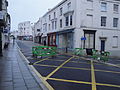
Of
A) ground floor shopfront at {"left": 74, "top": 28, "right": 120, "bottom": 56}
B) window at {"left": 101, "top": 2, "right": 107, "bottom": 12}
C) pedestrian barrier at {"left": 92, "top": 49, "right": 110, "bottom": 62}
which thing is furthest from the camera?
window at {"left": 101, "top": 2, "right": 107, "bottom": 12}

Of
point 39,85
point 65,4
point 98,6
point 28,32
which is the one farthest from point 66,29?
point 28,32

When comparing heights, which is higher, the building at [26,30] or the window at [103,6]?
the building at [26,30]

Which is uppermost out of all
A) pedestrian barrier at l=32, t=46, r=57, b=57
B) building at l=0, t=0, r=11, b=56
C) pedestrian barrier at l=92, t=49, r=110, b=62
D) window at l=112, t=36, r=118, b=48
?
building at l=0, t=0, r=11, b=56

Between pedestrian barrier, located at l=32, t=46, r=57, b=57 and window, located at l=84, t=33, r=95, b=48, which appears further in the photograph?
window, located at l=84, t=33, r=95, b=48

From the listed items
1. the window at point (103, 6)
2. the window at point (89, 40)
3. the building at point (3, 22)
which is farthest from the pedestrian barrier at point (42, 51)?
the window at point (103, 6)

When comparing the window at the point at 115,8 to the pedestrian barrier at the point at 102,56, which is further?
the window at the point at 115,8

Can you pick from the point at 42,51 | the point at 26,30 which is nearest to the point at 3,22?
the point at 42,51

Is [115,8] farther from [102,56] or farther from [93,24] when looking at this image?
[102,56]

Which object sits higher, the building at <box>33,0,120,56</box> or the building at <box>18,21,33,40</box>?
the building at <box>18,21,33,40</box>

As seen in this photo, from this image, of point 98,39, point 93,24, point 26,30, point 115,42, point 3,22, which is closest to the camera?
point 3,22

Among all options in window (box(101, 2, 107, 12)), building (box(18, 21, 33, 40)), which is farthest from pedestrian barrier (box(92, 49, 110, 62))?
building (box(18, 21, 33, 40))

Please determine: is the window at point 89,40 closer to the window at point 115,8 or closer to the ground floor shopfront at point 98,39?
the ground floor shopfront at point 98,39

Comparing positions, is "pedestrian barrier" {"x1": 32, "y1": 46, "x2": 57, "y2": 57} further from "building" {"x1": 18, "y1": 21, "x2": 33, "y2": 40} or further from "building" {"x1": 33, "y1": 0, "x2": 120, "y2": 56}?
"building" {"x1": 18, "y1": 21, "x2": 33, "y2": 40}

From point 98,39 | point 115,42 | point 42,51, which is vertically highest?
point 98,39
